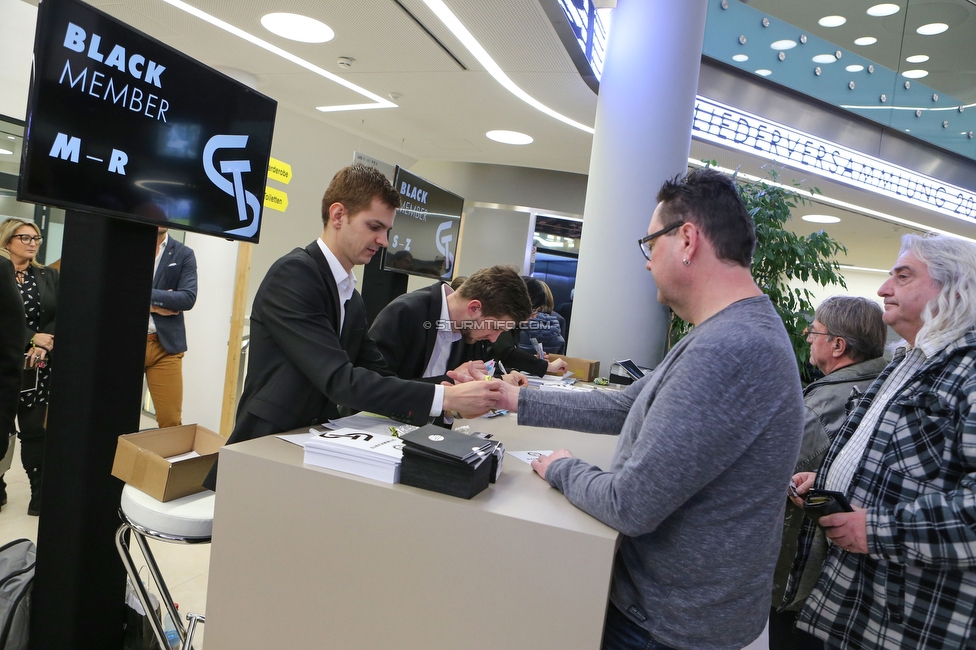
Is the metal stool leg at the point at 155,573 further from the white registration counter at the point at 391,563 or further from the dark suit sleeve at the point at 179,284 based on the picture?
the dark suit sleeve at the point at 179,284

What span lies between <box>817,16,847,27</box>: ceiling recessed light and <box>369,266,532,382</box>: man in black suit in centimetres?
682

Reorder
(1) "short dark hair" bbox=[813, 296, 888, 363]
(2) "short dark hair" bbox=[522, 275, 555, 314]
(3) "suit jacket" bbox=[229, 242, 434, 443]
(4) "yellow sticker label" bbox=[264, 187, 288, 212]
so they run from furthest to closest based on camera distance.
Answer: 1. (4) "yellow sticker label" bbox=[264, 187, 288, 212]
2. (2) "short dark hair" bbox=[522, 275, 555, 314]
3. (1) "short dark hair" bbox=[813, 296, 888, 363]
4. (3) "suit jacket" bbox=[229, 242, 434, 443]

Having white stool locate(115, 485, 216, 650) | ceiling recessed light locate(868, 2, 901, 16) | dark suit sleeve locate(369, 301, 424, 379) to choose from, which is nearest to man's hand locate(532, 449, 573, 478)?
white stool locate(115, 485, 216, 650)

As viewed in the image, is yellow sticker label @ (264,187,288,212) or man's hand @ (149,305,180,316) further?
yellow sticker label @ (264,187,288,212)

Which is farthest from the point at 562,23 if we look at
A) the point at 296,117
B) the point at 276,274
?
the point at 296,117

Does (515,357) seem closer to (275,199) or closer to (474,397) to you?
(474,397)

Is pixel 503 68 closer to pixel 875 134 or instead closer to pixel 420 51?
pixel 420 51

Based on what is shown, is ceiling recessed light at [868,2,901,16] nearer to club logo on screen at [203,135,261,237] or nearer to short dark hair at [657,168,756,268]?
short dark hair at [657,168,756,268]

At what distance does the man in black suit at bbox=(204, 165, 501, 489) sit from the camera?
64.2 inches

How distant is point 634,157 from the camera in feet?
12.6

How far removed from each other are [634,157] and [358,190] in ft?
8.20

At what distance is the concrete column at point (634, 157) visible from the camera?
3840 millimetres

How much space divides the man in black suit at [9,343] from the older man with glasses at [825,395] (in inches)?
94.7

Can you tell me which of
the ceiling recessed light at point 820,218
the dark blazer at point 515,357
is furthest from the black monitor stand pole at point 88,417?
the ceiling recessed light at point 820,218
